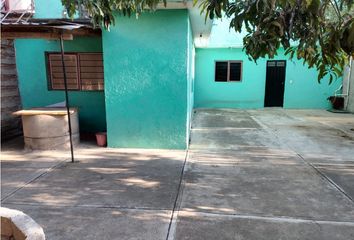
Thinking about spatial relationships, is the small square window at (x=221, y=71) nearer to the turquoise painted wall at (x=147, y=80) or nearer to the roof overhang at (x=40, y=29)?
the turquoise painted wall at (x=147, y=80)

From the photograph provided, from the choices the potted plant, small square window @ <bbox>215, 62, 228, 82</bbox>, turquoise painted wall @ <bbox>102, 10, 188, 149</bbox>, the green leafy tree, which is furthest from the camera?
small square window @ <bbox>215, 62, 228, 82</bbox>

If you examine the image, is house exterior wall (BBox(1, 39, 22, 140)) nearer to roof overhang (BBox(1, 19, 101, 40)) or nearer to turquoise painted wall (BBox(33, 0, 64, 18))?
turquoise painted wall (BBox(33, 0, 64, 18))

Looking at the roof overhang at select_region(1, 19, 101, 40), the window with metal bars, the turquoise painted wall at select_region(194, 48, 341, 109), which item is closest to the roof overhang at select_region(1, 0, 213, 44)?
the roof overhang at select_region(1, 19, 101, 40)

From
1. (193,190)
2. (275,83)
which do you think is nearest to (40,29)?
(193,190)

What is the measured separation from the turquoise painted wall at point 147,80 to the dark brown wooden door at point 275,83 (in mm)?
8291

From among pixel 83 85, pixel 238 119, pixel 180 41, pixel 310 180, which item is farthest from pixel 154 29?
pixel 238 119

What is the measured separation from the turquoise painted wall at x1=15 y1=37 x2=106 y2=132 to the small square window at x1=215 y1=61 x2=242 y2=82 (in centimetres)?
717

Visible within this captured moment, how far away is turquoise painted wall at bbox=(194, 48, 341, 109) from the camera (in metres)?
12.9

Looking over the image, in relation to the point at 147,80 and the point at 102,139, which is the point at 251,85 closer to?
the point at 147,80

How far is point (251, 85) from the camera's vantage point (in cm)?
1299

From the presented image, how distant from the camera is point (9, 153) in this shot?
579 cm

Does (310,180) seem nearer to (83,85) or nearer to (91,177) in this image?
(91,177)

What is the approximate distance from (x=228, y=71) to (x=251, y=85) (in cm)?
121

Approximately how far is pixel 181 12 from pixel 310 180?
150 inches
